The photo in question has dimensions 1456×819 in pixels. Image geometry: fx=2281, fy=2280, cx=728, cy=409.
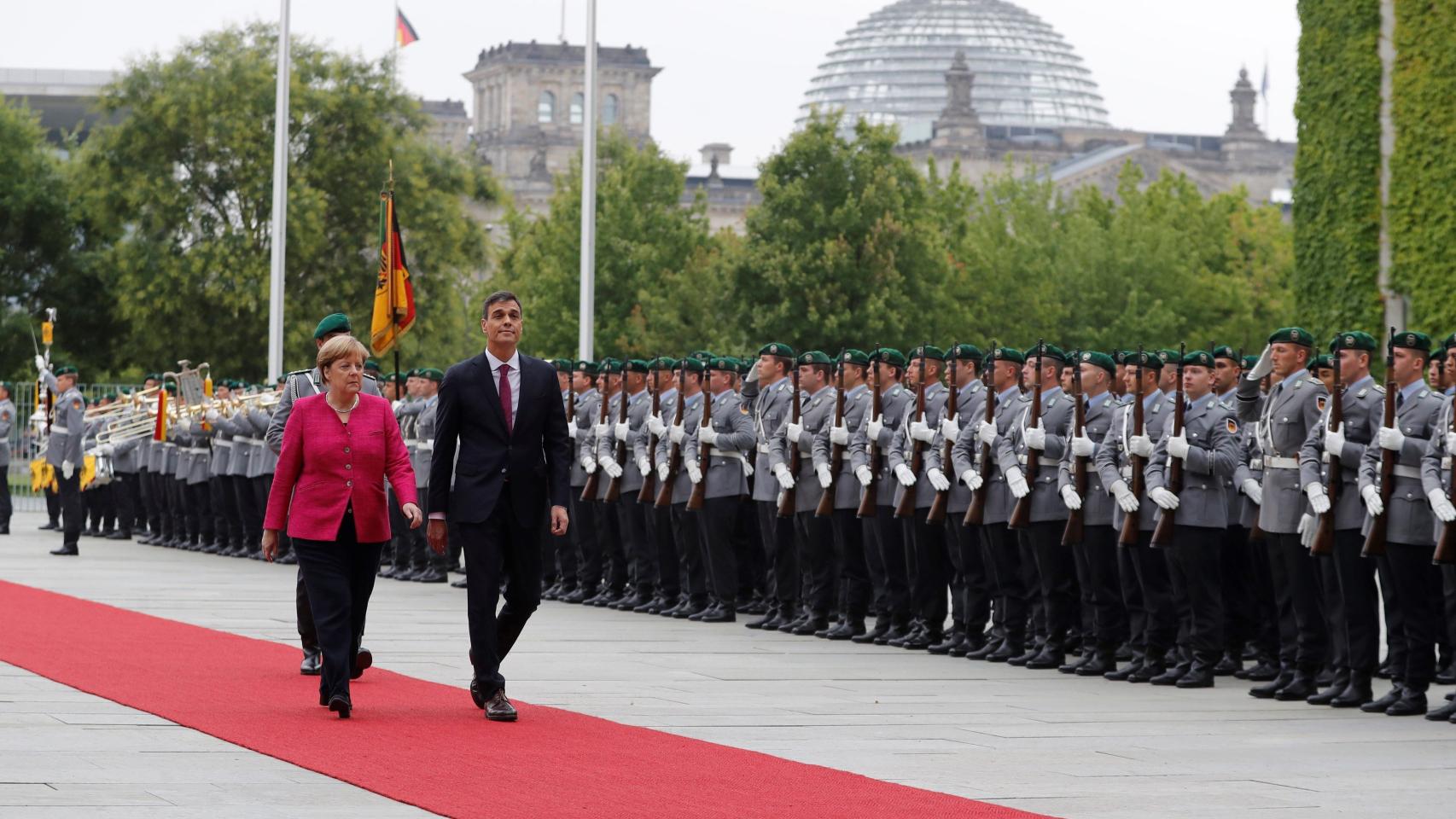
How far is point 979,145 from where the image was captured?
121 metres

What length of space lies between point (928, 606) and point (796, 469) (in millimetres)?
1497

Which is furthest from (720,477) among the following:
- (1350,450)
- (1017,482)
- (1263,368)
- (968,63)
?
(968,63)

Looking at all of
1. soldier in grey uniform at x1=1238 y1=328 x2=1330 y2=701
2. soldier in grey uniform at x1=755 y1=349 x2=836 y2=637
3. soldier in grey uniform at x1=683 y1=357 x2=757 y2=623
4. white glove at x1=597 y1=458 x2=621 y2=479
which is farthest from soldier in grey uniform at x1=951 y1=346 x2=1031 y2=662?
white glove at x1=597 y1=458 x2=621 y2=479

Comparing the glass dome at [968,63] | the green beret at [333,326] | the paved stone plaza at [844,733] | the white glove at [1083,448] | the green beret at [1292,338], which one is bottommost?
the paved stone plaza at [844,733]

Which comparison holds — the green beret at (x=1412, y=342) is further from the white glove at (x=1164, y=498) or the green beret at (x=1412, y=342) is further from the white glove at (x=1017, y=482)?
the white glove at (x=1017, y=482)

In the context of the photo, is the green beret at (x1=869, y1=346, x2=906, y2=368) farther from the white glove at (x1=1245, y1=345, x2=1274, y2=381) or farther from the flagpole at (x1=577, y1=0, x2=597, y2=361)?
the flagpole at (x1=577, y1=0, x2=597, y2=361)

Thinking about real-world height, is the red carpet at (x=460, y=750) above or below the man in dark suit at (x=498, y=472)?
below

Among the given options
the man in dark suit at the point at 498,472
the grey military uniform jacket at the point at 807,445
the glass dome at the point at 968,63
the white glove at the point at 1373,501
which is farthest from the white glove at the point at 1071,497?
the glass dome at the point at 968,63

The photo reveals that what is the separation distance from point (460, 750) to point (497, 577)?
1.35 meters

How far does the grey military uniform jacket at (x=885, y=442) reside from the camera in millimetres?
15016

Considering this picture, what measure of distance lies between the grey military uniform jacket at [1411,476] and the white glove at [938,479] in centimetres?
320

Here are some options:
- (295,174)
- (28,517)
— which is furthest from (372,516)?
(295,174)

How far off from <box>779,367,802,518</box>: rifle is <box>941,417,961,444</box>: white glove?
4.91ft

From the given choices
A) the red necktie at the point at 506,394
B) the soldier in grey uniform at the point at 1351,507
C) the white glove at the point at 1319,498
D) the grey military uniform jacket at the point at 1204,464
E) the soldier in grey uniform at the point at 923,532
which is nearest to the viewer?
the red necktie at the point at 506,394
